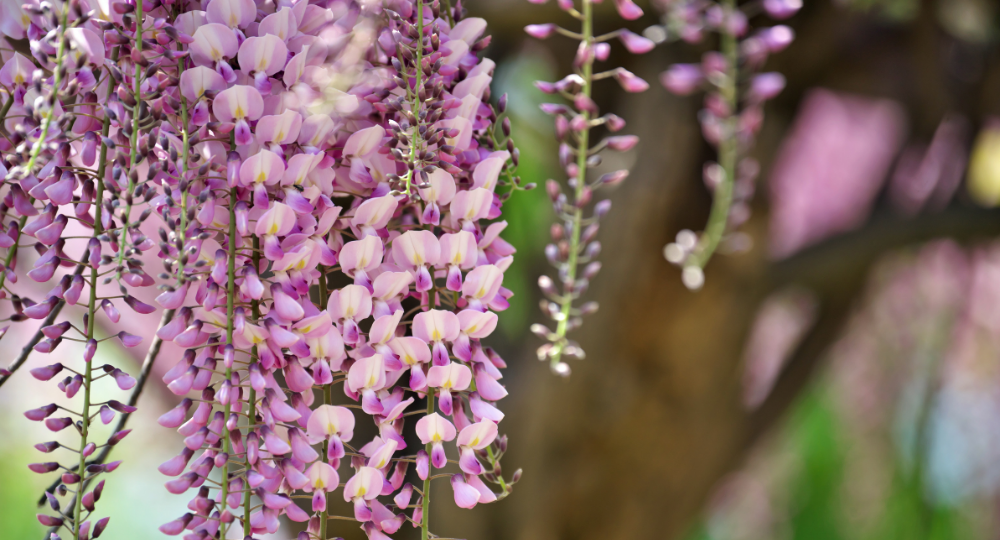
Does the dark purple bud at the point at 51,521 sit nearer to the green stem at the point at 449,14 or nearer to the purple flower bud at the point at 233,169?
the purple flower bud at the point at 233,169

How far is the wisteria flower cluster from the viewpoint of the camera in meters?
0.25

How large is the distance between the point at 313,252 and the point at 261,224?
0.02 m

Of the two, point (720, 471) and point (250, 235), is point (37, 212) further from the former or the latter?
point (720, 471)

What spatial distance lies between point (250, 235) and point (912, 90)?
1.15 meters

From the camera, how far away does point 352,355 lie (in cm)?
28

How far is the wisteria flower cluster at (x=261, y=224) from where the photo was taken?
0.25 metres

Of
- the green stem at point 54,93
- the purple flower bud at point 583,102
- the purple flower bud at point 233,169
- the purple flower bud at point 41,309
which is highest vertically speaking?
the green stem at point 54,93

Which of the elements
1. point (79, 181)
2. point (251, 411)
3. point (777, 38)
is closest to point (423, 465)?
point (251, 411)

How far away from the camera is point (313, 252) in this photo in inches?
10.5

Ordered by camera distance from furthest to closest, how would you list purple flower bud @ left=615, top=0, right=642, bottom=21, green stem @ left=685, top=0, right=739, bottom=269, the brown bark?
the brown bark, green stem @ left=685, top=0, right=739, bottom=269, purple flower bud @ left=615, top=0, right=642, bottom=21

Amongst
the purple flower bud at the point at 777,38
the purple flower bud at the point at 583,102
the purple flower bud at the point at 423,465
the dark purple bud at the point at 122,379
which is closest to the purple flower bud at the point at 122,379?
the dark purple bud at the point at 122,379

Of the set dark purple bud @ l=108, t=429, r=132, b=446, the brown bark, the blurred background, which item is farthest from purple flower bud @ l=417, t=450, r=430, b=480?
the brown bark

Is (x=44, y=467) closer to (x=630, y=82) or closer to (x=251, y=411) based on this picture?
(x=251, y=411)

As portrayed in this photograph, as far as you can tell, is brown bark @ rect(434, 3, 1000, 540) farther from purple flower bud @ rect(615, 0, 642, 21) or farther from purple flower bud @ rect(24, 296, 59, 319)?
purple flower bud @ rect(24, 296, 59, 319)
